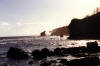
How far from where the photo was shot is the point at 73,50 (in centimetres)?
5109

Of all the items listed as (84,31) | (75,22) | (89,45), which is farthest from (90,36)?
(89,45)

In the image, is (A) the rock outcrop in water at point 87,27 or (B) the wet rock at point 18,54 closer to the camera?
(B) the wet rock at point 18,54

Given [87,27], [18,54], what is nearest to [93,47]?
[18,54]

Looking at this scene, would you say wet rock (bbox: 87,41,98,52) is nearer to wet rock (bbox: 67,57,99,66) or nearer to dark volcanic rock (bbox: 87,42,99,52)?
dark volcanic rock (bbox: 87,42,99,52)

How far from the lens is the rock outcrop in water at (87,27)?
388 feet

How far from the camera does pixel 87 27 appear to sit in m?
125

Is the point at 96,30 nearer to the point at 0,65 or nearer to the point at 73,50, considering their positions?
the point at 73,50

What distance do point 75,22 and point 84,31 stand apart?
10382mm

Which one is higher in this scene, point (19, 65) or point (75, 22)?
point (75, 22)

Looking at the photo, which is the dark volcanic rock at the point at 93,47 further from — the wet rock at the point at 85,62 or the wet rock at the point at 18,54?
the wet rock at the point at 85,62

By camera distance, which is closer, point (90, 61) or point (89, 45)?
point (90, 61)

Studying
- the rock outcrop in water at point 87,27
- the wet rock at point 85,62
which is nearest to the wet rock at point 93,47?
the wet rock at point 85,62

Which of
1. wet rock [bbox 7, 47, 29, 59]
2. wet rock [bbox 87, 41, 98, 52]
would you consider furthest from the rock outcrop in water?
wet rock [bbox 7, 47, 29, 59]

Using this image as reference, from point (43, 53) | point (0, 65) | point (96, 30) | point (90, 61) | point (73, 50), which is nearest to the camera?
point (90, 61)
